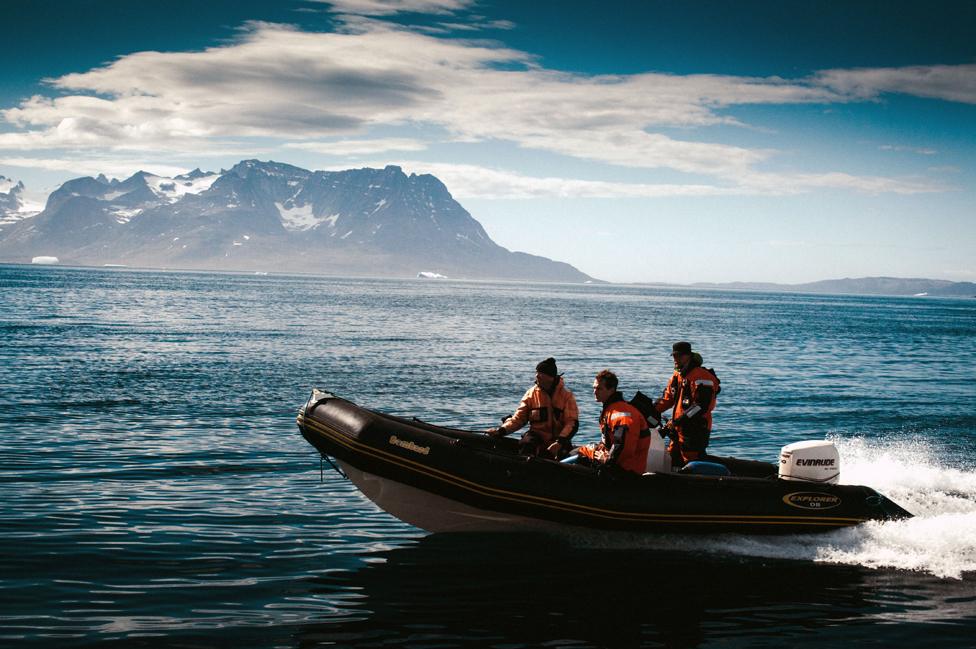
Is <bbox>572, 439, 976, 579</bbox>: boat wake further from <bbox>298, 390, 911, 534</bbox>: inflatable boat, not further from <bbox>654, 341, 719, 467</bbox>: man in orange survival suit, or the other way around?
<bbox>654, 341, 719, 467</bbox>: man in orange survival suit

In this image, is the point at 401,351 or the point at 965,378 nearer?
the point at 965,378

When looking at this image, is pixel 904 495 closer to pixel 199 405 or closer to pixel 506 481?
pixel 506 481

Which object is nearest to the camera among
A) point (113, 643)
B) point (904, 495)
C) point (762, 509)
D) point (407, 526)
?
point (113, 643)

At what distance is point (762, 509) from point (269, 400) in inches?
486

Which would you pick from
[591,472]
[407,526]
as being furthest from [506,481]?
[407,526]

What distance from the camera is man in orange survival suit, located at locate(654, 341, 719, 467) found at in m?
9.73

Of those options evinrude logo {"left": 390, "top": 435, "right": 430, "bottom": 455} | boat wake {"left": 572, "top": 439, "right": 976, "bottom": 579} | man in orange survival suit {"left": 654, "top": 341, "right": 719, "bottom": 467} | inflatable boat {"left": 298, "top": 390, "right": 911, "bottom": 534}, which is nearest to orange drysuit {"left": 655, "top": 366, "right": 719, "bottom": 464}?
man in orange survival suit {"left": 654, "top": 341, "right": 719, "bottom": 467}

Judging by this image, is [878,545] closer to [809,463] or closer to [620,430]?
[809,463]

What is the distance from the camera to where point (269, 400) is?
18.9m

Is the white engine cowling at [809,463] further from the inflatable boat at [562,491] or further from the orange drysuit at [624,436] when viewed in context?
the orange drysuit at [624,436]

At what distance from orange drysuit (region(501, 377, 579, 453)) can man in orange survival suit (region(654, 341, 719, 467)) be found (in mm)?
1172

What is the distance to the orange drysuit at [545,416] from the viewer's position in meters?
9.31

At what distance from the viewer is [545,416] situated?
9406mm

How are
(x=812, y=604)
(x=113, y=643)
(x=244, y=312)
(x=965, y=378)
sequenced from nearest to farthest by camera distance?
(x=113, y=643), (x=812, y=604), (x=965, y=378), (x=244, y=312)
